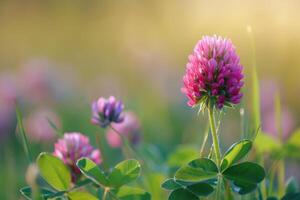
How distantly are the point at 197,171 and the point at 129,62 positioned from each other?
505 cm

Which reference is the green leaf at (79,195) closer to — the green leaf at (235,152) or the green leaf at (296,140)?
the green leaf at (235,152)

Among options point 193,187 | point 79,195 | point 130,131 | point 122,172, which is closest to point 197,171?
point 193,187

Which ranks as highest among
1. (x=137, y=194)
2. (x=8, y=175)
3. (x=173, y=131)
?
(x=173, y=131)

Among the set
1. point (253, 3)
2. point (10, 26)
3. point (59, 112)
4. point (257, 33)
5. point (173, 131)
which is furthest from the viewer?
point (10, 26)

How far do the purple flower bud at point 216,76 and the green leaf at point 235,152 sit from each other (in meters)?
0.09

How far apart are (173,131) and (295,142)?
2139 millimetres

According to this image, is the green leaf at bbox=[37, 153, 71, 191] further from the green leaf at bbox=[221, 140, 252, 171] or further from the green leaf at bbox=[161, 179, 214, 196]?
the green leaf at bbox=[221, 140, 252, 171]

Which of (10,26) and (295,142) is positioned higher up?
(10,26)

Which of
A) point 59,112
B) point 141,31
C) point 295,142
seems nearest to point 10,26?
point 141,31

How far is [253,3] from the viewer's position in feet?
16.7

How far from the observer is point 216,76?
1448mm

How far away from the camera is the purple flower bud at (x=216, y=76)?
4.71ft

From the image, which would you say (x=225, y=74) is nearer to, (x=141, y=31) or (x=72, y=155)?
(x=72, y=155)

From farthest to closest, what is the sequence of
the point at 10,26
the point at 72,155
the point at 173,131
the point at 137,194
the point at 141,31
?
the point at 10,26 < the point at 141,31 < the point at 173,131 < the point at 72,155 < the point at 137,194
